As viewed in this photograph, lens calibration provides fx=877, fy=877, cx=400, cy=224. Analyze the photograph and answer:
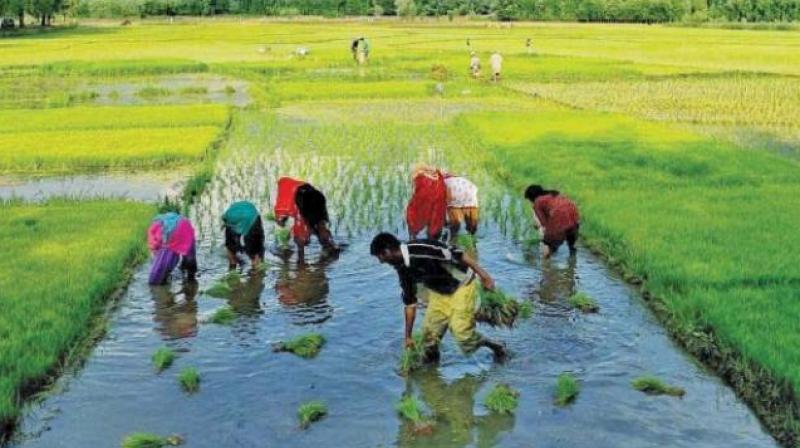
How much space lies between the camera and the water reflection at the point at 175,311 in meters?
7.23

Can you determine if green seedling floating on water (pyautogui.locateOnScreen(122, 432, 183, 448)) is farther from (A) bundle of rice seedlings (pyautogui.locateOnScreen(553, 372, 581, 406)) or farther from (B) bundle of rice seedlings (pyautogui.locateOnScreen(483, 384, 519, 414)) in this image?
(A) bundle of rice seedlings (pyautogui.locateOnScreen(553, 372, 581, 406))

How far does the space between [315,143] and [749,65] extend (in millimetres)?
24266

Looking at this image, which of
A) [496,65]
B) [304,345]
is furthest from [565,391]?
[496,65]

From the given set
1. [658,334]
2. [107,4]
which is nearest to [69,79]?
[658,334]

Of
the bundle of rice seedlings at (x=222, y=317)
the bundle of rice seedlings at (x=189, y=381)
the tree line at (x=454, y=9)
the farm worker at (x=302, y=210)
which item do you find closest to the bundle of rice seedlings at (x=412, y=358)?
the bundle of rice seedlings at (x=189, y=381)

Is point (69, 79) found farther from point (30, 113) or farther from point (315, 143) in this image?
point (315, 143)

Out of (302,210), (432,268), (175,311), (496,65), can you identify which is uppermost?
(496,65)

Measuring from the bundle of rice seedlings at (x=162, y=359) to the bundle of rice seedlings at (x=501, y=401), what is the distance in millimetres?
2391

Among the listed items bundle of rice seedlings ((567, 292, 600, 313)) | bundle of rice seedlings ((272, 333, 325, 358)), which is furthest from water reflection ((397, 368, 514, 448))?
A: bundle of rice seedlings ((567, 292, 600, 313))

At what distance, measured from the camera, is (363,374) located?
6.21m

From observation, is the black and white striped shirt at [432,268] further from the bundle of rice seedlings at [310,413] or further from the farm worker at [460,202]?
the farm worker at [460,202]

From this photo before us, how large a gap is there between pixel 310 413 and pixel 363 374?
81 cm

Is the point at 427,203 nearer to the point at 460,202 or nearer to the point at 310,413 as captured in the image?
the point at 460,202

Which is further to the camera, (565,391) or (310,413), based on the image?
(565,391)
